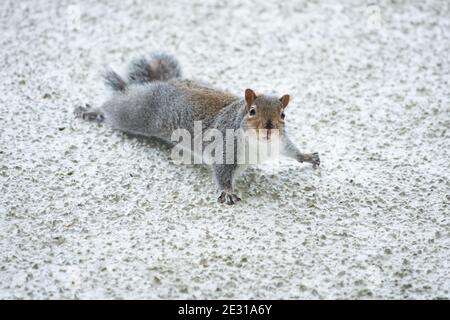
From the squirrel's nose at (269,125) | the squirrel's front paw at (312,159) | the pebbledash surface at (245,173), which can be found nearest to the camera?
the pebbledash surface at (245,173)

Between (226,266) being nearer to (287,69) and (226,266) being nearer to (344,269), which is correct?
(344,269)

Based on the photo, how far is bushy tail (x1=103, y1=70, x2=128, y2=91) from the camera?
230 cm

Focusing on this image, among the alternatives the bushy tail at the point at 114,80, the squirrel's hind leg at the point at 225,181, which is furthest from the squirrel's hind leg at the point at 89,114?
the squirrel's hind leg at the point at 225,181

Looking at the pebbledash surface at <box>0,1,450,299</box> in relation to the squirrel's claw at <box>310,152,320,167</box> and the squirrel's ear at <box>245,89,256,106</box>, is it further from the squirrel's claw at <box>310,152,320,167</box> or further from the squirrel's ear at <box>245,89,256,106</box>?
the squirrel's ear at <box>245,89,256,106</box>

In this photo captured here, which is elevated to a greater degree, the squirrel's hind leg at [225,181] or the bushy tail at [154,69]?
the bushy tail at [154,69]

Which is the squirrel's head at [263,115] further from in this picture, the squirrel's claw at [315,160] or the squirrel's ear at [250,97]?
the squirrel's claw at [315,160]

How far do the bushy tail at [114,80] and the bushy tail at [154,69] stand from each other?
4cm

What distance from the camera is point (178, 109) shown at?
6.82 feet

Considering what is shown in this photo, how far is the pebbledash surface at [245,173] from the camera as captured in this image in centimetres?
154

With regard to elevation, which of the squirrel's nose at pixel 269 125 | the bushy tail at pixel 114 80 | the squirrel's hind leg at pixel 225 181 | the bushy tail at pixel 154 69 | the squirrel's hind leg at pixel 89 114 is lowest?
the squirrel's hind leg at pixel 225 181

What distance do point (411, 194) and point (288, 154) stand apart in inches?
17.4

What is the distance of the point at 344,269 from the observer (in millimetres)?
1558

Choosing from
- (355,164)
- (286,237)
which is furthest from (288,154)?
(286,237)

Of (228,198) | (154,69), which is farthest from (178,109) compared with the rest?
(228,198)
